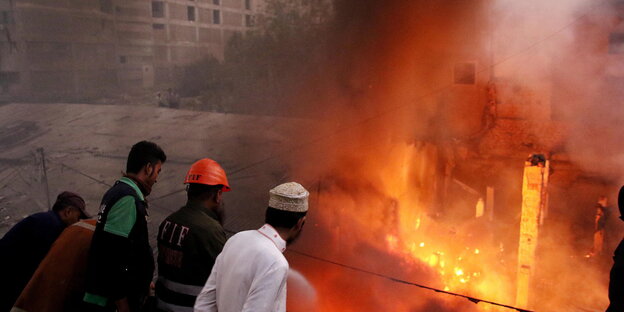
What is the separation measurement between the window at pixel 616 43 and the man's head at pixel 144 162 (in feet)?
35.7

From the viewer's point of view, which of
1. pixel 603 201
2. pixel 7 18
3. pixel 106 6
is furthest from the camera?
pixel 603 201

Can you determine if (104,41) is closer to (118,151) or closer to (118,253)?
(118,151)

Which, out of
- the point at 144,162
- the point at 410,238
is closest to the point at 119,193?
the point at 144,162

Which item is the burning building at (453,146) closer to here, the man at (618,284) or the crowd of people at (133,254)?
the crowd of people at (133,254)

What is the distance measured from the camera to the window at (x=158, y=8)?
9391 mm

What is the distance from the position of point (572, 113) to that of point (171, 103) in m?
8.82

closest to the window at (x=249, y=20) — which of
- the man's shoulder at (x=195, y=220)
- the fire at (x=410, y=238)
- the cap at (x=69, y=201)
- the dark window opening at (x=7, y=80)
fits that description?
the fire at (x=410, y=238)

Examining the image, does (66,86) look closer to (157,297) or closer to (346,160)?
(346,160)

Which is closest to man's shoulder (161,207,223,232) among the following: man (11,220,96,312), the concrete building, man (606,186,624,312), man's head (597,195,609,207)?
man (11,220,96,312)

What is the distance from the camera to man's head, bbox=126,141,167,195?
9.86 feet

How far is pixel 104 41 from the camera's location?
9.31m

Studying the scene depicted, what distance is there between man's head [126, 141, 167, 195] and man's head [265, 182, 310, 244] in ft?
3.97

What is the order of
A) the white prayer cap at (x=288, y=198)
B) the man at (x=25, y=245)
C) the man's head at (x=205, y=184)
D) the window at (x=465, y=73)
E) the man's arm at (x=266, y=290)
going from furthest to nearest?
the window at (x=465, y=73) → the man at (x=25, y=245) → the man's head at (x=205, y=184) → the white prayer cap at (x=288, y=198) → the man's arm at (x=266, y=290)

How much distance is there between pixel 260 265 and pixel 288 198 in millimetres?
293
